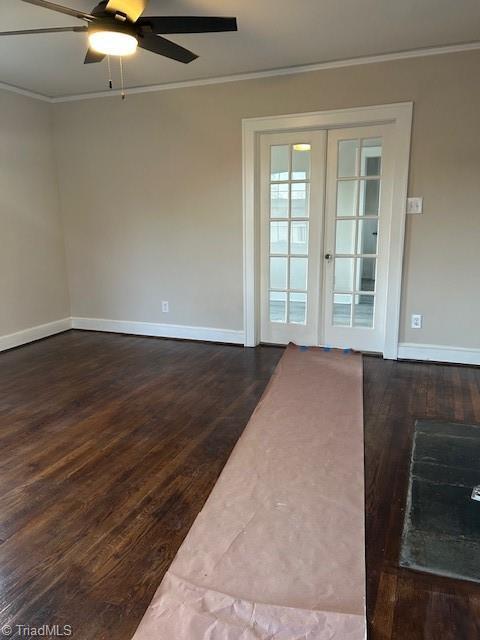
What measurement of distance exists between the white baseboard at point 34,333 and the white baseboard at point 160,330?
14cm

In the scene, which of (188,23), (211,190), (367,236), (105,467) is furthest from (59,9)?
(367,236)

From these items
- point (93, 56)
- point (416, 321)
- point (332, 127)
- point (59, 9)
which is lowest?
point (416, 321)

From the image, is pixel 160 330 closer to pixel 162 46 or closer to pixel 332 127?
pixel 332 127

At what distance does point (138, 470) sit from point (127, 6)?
2.36m

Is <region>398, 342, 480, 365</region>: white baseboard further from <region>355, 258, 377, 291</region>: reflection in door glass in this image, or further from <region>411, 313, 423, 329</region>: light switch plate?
<region>355, 258, 377, 291</region>: reflection in door glass

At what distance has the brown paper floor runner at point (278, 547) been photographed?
4.68 ft

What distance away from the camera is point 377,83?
12.0 feet

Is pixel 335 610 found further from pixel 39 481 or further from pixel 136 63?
pixel 136 63

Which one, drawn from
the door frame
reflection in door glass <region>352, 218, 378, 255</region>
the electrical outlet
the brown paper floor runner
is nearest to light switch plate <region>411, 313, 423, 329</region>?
the electrical outlet

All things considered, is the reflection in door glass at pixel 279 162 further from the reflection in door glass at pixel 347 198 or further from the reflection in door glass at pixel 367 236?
the reflection in door glass at pixel 367 236

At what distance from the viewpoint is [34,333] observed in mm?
4891

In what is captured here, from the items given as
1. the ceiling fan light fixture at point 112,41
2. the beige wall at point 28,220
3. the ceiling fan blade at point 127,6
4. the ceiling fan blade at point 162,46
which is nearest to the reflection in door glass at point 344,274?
the ceiling fan blade at point 162,46

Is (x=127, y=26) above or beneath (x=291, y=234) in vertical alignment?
above

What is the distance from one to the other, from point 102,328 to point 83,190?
1598 millimetres
